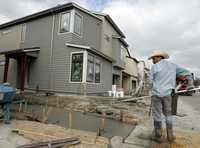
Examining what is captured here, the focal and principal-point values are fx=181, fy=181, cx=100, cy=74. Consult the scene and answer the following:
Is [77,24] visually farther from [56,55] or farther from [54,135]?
[54,135]

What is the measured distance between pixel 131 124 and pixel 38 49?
10.4m

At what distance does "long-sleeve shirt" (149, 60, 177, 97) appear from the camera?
11.6 feet

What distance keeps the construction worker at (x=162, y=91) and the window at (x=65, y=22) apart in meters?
9.54

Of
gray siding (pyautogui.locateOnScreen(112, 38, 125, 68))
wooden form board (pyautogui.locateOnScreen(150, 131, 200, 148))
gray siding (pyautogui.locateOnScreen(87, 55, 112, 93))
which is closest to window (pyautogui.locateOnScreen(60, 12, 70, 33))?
gray siding (pyautogui.locateOnScreen(87, 55, 112, 93))

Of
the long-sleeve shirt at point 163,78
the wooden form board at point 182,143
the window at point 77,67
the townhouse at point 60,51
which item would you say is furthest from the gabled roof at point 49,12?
the wooden form board at point 182,143

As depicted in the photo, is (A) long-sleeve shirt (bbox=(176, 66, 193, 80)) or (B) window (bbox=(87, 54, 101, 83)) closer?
(A) long-sleeve shirt (bbox=(176, 66, 193, 80))

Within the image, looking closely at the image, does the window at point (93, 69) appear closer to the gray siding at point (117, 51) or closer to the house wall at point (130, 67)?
the gray siding at point (117, 51)

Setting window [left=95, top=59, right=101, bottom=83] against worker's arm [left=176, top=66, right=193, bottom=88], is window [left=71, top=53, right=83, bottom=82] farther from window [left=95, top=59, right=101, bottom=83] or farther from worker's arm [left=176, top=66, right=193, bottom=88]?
worker's arm [left=176, top=66, right=193, bottom=88]

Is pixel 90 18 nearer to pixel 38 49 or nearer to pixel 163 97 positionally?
pixel 38 49

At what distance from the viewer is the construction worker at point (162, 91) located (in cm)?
352

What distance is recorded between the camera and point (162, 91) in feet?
11.6

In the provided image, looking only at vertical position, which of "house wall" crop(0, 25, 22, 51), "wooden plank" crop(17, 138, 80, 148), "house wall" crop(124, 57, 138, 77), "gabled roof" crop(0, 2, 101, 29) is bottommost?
"wooden plank" crop(17, 138, 80, 148)

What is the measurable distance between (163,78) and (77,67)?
849cm

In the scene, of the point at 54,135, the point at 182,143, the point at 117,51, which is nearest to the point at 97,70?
the point at 117,51
